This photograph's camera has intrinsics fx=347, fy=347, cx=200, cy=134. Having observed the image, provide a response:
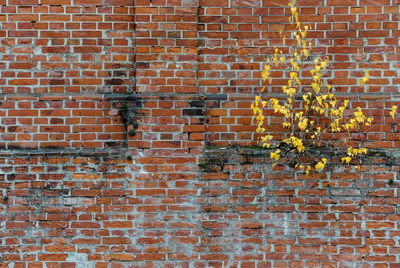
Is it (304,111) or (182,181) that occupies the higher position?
(304,111)

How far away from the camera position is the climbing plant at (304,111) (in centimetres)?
311

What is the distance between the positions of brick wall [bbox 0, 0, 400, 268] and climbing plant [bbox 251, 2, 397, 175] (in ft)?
0.39

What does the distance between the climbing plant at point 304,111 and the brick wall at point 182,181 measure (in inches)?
4.7

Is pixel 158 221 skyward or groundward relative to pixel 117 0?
groundward

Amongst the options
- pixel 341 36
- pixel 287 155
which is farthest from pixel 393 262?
pixel 341 36

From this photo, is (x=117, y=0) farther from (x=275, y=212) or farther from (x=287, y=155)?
(x=275, y=212)

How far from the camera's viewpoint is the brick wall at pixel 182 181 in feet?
10.3

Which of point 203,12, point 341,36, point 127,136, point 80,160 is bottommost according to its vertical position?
point 80,160

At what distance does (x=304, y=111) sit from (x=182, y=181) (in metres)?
1.29

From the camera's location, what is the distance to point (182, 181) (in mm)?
3152

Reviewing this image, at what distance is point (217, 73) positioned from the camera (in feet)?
10.6

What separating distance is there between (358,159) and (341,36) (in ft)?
3.72

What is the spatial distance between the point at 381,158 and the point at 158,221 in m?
2.09

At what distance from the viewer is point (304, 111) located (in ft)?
10.5
